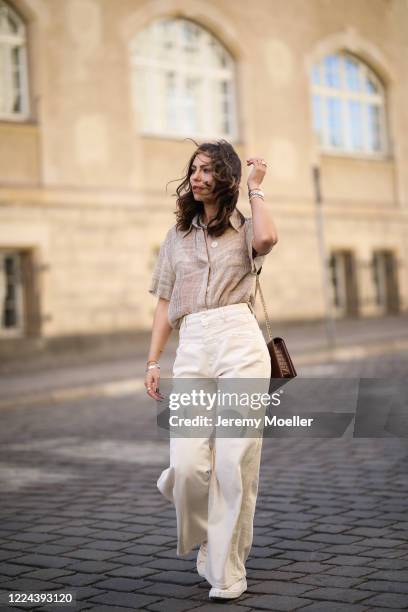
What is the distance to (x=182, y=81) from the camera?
22.0 m

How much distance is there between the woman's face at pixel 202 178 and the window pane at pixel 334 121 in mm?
21805

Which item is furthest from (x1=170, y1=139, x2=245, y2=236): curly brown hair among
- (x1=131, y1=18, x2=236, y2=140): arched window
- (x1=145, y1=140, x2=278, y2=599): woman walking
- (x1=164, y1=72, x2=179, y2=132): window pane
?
(x1=164, y1=72, x2=179, y2=132): window pane

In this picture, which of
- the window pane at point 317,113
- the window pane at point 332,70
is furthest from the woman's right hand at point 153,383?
the window pane at point 332,70

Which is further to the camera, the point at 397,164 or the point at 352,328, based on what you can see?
the point at 397,164

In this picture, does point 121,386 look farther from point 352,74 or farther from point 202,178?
point 352,74

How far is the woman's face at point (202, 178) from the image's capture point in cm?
410

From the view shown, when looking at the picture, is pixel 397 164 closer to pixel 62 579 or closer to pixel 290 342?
pixel 290 342

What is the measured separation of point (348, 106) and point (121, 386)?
1433 centimetres

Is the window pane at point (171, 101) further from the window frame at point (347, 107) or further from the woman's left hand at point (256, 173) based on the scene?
the woman's left hand at point (256, 173)

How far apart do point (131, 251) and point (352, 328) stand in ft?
20.6

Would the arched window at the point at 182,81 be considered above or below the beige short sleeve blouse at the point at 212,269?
above

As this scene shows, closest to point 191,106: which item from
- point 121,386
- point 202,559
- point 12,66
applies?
point 12,66

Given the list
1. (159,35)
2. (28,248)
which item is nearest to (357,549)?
(28,248)

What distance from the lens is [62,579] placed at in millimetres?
4355
